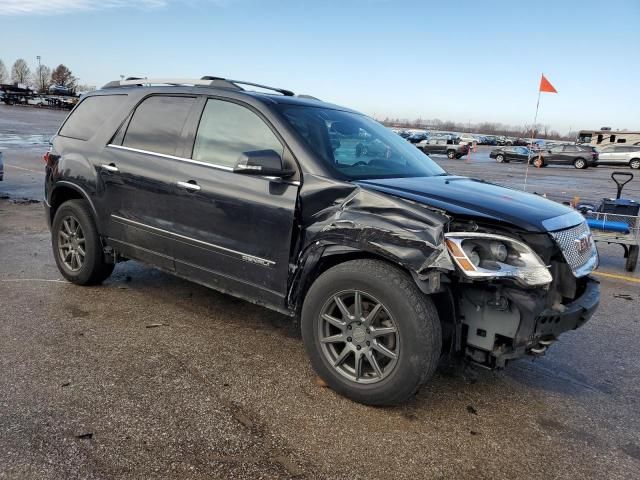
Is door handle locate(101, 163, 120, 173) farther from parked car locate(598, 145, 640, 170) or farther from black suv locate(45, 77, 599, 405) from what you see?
parked car locate(598, 145, 640, 170)

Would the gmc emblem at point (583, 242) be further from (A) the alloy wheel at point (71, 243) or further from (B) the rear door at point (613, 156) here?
(B) the rear door at point (613, 156)

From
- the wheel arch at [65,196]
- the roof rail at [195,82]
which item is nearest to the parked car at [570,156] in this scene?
the roof rail at [195,82]

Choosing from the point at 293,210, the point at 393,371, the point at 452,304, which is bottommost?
the point at 393,371

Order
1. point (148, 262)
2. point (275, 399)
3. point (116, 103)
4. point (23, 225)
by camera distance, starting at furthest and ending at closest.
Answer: point (23, 225) → point (116, 103) → point (148, 262) → point (275, 399)

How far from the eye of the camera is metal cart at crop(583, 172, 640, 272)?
6902 millimetres

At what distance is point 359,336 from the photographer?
10.6 feet

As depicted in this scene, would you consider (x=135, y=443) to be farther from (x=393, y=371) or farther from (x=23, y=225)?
(x=23, y=225)

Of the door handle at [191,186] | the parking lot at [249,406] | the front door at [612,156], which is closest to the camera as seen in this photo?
the parking lot at [249,406]

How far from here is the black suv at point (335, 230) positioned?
2977 mm

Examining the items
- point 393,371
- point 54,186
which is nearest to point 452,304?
point 393,371

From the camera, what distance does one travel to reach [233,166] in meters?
3.86

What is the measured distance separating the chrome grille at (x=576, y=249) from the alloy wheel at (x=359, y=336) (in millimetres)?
1066

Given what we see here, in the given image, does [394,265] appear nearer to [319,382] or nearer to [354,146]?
[319,382]

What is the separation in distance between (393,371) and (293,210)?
1184mm
